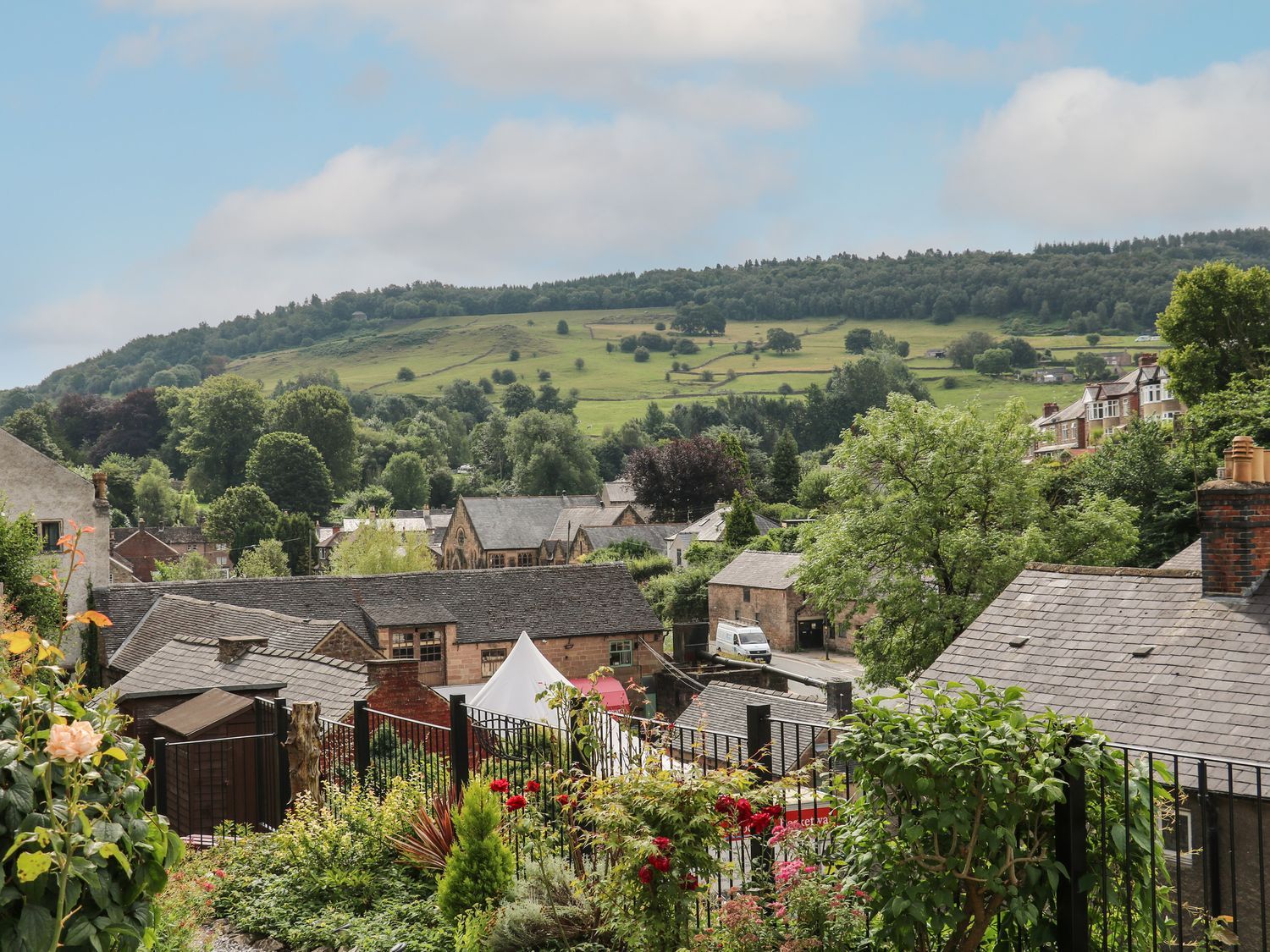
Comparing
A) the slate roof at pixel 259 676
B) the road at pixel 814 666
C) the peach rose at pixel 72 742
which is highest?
the peach rose at pixel 72 742

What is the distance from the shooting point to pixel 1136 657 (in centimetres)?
1669

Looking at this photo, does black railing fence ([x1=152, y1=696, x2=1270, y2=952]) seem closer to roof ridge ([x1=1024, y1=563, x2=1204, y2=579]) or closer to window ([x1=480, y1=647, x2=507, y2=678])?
roof ridge ([x1=1024, y1=563, x2=1204, y2=579])

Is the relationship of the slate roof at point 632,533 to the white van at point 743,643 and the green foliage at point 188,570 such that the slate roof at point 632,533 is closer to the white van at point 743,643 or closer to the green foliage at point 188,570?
the white van at point 743,643

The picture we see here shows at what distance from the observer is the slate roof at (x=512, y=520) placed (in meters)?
91.5

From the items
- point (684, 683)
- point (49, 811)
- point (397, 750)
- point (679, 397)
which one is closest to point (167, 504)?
point (679, 397)

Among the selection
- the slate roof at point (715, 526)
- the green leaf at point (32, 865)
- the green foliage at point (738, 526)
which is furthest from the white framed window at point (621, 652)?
the green leaf at point (32, 865)

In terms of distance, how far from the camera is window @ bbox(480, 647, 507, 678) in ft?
156

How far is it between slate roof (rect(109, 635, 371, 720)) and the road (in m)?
28.1

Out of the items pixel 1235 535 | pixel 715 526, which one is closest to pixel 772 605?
pixel 715 526

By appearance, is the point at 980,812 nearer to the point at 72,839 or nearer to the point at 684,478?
the point at 72,839

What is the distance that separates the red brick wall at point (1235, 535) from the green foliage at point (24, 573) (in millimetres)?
33409

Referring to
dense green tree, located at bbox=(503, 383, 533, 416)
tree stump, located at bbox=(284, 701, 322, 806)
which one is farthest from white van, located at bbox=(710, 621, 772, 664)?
dense green tree, located at bbox=(503, 383, 533, 416)

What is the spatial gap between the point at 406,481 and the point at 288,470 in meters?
19.1

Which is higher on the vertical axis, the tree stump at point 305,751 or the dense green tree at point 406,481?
the tree stump at point 305,751
